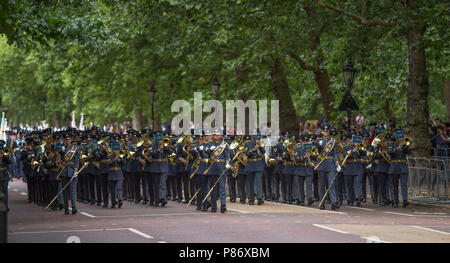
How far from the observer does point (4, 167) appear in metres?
20.2

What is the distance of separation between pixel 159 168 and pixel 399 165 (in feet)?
21.5

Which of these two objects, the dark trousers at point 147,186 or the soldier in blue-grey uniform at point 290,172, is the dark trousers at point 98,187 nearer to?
the dark trousers at point 147,186

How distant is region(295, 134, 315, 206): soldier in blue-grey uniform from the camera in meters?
22.0

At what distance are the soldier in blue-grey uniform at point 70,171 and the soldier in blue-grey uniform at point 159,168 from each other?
2.35 m

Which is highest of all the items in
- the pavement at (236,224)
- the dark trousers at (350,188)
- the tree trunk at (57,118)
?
the tree trunk at (57,118)

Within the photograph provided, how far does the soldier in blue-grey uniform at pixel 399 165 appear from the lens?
845 inches

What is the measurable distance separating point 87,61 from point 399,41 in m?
15.7

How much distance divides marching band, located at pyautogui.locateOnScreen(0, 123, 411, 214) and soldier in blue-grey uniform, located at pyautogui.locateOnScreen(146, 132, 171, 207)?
28mm

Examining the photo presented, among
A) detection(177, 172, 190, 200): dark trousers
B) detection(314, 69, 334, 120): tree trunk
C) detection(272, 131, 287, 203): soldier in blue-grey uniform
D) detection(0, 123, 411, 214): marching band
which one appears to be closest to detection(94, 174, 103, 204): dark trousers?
detection(0, 123, 411, 214): marching band

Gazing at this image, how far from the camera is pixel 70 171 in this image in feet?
66.4

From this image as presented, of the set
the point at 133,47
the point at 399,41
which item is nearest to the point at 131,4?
the point at 133,47

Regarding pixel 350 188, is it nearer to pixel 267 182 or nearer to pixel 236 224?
pixel 267 182

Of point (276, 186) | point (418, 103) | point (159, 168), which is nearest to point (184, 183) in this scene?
point (159, 168)

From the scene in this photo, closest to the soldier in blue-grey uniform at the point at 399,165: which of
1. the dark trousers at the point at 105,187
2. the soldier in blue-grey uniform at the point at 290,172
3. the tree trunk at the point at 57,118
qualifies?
the soldier in blue-grey uniform at the point at 290,172
